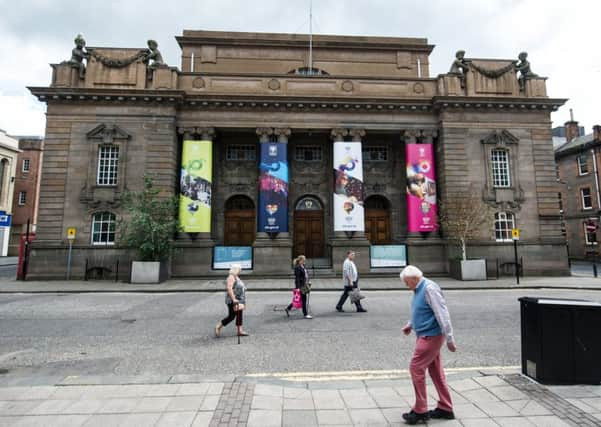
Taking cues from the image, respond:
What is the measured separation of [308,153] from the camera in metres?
24.1

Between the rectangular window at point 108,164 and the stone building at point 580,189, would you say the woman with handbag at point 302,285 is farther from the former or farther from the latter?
the stone building at point 580,189

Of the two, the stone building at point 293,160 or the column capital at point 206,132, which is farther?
the column capital at point 206,132

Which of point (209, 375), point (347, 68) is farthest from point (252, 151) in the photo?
point (209, 375)

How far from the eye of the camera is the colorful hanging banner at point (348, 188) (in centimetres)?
2014

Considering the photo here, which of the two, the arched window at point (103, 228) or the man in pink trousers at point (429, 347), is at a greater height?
the arched window at point (103, 228)

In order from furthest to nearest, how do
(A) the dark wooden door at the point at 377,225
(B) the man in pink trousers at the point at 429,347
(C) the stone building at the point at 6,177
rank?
(C) the stone building at the point at 6,177 < (A) the dark wooden door at the point at 377,225 < (B) the man in pink trousers at the point at 429,347

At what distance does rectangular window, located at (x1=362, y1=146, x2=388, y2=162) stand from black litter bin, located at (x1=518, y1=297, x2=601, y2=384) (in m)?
20.4

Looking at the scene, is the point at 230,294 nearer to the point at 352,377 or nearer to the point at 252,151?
the point at 352,377

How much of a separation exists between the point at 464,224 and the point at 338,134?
31.6 ft

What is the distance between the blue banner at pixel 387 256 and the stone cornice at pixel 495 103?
10144mm

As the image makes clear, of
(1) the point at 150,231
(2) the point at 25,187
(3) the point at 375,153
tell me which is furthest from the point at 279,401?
(2) the point at 25,187

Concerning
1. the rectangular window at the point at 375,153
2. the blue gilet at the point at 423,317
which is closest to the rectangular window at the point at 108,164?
the rectangular window at the point at 375,153

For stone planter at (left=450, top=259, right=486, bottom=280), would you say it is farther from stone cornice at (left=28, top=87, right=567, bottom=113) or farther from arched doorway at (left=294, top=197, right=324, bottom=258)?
stone cornice at (left=28, top=87, right=567, bottom=113)

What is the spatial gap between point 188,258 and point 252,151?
9.13m
